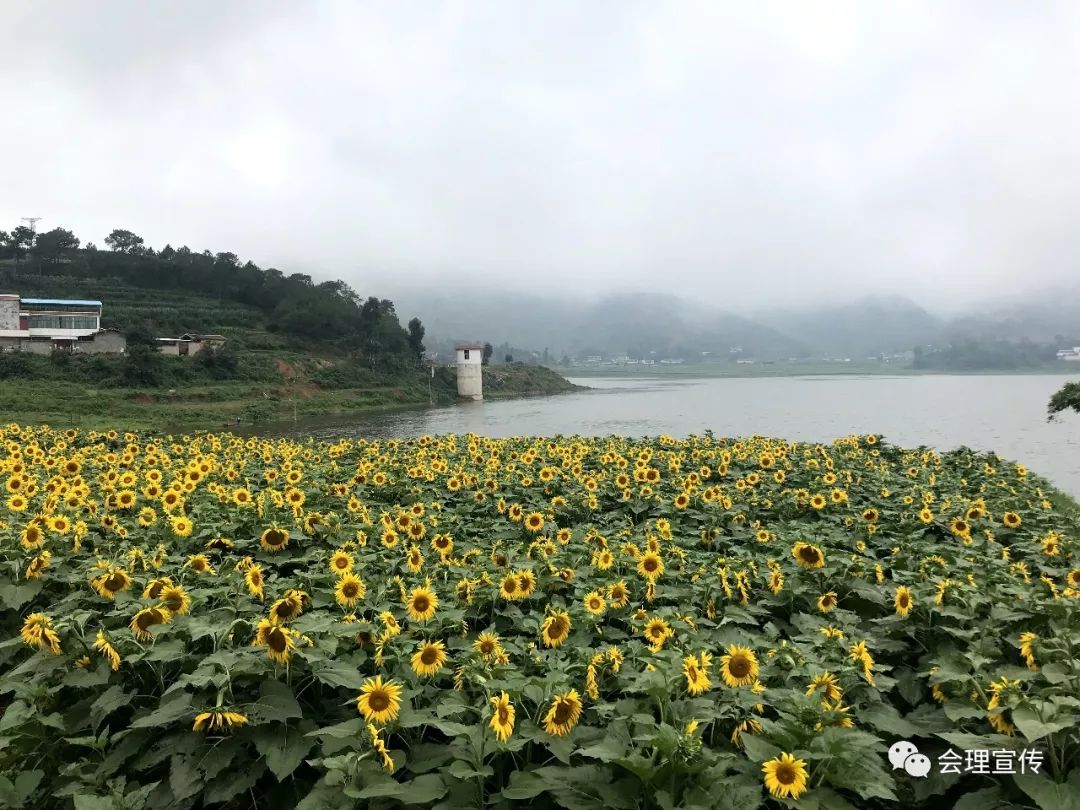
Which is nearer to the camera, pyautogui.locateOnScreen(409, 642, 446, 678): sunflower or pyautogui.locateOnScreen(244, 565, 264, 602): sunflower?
pyautogui.locateOnScreen(409, 642, 446, 678): sunflower

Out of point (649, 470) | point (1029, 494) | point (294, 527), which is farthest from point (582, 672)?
point (1029, 494)

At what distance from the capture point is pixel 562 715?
8.07 ft

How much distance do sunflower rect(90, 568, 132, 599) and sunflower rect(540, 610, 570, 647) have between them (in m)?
2.34

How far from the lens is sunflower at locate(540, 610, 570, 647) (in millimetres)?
3207

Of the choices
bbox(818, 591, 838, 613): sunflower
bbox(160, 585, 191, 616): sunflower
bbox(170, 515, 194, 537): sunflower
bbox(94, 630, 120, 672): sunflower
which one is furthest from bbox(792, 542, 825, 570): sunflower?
bbox(170, 515, 194, 537): sunflower

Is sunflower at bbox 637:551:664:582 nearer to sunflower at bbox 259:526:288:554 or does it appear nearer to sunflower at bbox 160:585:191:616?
sunflower at bbox 160:585:191:616

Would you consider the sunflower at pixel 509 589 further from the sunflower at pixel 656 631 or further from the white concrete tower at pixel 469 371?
the white concrete tower at pixel 469 371

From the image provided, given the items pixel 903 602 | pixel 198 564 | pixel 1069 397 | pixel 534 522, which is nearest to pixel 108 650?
pixel 198 564

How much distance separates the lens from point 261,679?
279 centimetres

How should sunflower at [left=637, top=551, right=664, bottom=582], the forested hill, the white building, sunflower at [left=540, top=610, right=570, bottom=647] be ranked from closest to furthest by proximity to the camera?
1. sunflower at [left=540, top=610, right=570, bottom=647]
2. sunflower at [left=637, top=551, right=664, bottom=582]
3. the white building
4. the forested hill

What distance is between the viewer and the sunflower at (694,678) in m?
2.54

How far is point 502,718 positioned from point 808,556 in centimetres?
271

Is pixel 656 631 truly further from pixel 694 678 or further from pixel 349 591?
pixel 349 591

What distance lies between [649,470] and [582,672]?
5.40m
